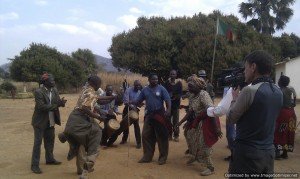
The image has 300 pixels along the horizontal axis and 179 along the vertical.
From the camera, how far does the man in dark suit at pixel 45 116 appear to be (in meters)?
7.03

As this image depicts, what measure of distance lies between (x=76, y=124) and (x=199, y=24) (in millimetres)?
25156

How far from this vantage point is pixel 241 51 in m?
27.4

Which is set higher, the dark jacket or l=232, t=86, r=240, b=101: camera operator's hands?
l=232, t=86, r=240, b=101: camera operator's hands

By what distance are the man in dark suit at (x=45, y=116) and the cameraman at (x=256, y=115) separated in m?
4.39

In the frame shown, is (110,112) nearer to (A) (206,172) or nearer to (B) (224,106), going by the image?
(A) (206,172)

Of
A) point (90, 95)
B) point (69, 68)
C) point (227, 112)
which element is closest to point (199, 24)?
point (69, 68)

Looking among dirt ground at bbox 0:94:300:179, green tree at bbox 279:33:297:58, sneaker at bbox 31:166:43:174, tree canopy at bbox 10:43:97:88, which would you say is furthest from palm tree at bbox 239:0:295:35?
sneaker at bbox 31:166:43:174

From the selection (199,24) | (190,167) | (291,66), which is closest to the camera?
(190,167)

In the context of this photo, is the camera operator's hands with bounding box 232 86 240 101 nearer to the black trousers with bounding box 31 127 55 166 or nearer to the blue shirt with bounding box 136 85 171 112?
the blue shirt with bounding box 136 85 171 112

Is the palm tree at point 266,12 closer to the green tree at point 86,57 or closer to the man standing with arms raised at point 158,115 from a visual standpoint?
the green tree at point 86,57

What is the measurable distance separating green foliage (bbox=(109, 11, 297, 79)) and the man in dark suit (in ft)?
65.4

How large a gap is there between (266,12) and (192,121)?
29353 millimetres

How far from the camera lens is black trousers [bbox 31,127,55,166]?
7020 mm

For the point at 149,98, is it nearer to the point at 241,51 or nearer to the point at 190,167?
the point at 190,167
